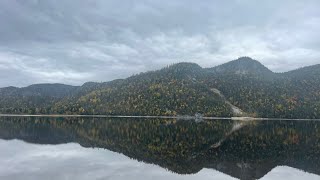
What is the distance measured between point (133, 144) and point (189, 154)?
21683 millimetres

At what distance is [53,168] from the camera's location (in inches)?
2213

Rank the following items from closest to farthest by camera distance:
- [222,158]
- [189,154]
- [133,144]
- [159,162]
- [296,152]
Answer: [159,162], [222,158], [189,154], [296,152], [133,144]

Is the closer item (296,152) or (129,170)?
(129,170)

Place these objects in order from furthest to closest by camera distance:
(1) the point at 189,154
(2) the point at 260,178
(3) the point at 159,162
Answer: (1) the point at 189,154, (3) the point at 159,162, (2) the point at 260,178

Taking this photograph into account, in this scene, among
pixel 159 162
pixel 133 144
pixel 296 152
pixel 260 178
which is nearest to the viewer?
pixel 260 178

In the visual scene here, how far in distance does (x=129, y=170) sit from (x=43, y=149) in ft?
108

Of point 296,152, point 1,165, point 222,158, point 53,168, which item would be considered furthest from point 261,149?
point 1,165

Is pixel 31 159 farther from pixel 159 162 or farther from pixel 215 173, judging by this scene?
pixel 215 173

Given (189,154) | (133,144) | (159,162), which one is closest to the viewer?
(159,162)

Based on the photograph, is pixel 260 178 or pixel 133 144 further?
pixel 133 144

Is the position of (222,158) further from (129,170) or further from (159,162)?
(129,170)

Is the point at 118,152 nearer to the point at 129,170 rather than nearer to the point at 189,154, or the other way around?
the point at 189,154

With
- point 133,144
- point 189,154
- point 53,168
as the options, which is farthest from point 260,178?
point 133,144

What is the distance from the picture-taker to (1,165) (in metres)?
57.6
